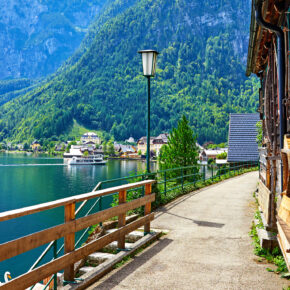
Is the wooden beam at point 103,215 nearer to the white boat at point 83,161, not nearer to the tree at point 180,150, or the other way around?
the tree at point 180,150

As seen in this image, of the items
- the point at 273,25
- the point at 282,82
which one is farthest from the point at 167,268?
the point at 273,25

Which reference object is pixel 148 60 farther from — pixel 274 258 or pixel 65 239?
pixel 65 239

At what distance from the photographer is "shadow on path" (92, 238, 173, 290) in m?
5.36

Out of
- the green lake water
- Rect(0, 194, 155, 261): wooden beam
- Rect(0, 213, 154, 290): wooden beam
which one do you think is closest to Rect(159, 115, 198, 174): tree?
the green lake water

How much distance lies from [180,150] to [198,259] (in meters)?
16.5

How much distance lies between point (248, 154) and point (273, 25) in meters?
35.7

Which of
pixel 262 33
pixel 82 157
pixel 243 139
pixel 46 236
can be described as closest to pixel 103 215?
pixel 46 236

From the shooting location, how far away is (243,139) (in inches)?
1645

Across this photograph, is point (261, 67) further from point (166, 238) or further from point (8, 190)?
point (8, 190)

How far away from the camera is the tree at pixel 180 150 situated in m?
22.9

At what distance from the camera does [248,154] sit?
40.7 meters

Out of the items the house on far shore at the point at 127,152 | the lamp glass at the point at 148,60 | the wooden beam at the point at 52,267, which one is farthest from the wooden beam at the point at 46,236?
the house on far shore at the point at 127,152

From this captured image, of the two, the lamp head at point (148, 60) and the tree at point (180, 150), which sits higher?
the lamp head at point (148, 60)

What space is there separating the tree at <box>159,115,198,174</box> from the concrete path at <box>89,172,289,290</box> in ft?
39.3
